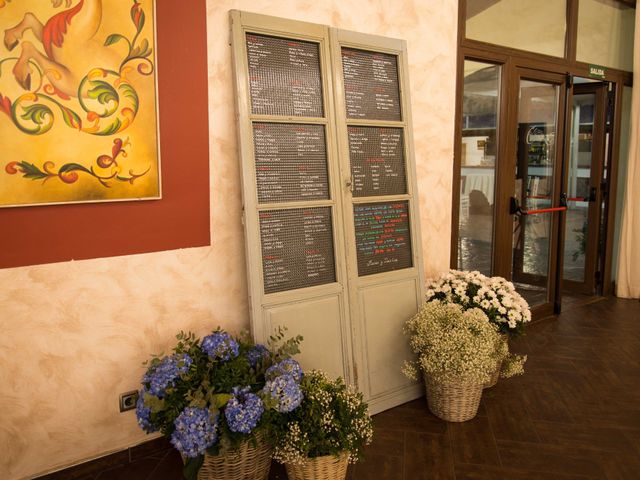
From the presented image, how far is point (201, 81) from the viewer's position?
2715 millimetres

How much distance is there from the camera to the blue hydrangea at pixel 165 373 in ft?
7.53

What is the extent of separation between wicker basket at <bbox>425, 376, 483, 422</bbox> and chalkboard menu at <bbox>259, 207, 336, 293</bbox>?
92 centimetres

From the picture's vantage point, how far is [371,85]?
10.6 ft

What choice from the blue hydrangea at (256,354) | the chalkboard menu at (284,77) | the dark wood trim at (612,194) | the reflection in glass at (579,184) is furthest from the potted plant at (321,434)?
the dark wood trim at (612,194)

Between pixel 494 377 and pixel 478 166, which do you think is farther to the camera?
pixel 478 166

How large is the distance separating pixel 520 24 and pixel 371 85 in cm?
211

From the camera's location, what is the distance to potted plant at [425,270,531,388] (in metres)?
3.41

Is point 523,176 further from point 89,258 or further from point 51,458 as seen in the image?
point 51,458

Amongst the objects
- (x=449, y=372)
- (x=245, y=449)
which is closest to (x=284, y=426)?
(x=245, y=449)

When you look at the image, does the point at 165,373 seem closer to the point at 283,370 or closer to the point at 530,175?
the point at 283,370

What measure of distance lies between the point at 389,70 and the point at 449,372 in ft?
6.20

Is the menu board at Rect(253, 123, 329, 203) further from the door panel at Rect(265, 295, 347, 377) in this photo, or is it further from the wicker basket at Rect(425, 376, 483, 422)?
the wicker basket at Rect(425, 376, 483, 422)

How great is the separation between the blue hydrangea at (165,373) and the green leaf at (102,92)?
1241mm

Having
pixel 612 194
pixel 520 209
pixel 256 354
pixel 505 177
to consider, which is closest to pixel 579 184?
pixel 612 194
